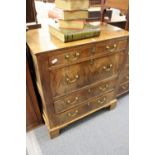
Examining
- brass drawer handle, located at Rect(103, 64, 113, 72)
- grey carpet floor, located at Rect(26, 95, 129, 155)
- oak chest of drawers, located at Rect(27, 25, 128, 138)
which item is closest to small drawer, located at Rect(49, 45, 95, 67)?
oak chest of drawers, located at Rect(27, 25, 128, 138)

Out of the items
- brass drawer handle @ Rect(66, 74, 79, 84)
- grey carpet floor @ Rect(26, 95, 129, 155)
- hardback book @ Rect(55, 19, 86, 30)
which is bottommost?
grey carpet floor @ Rect(26, 95, 129, 155)

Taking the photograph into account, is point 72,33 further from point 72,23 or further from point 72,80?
point 72,80

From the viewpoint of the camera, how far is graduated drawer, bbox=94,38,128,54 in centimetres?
120

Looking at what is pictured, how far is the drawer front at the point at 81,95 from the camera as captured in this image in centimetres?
127

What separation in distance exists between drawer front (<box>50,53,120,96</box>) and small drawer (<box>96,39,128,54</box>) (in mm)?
71

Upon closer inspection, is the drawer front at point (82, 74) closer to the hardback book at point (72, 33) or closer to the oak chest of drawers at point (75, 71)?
the oak chest of drawers at point (75, 71)

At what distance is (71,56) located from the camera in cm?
108

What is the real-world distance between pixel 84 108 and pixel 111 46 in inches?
26.3

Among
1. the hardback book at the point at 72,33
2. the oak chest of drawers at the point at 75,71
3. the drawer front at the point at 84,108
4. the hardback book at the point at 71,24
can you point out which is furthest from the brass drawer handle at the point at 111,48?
the drawer front at the point at 84,108

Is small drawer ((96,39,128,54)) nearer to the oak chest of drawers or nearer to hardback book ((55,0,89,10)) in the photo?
the oak chest of drawers

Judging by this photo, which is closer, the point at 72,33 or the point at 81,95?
the point at 72,33

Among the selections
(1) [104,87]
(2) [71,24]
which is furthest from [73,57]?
(1) [104,87]
